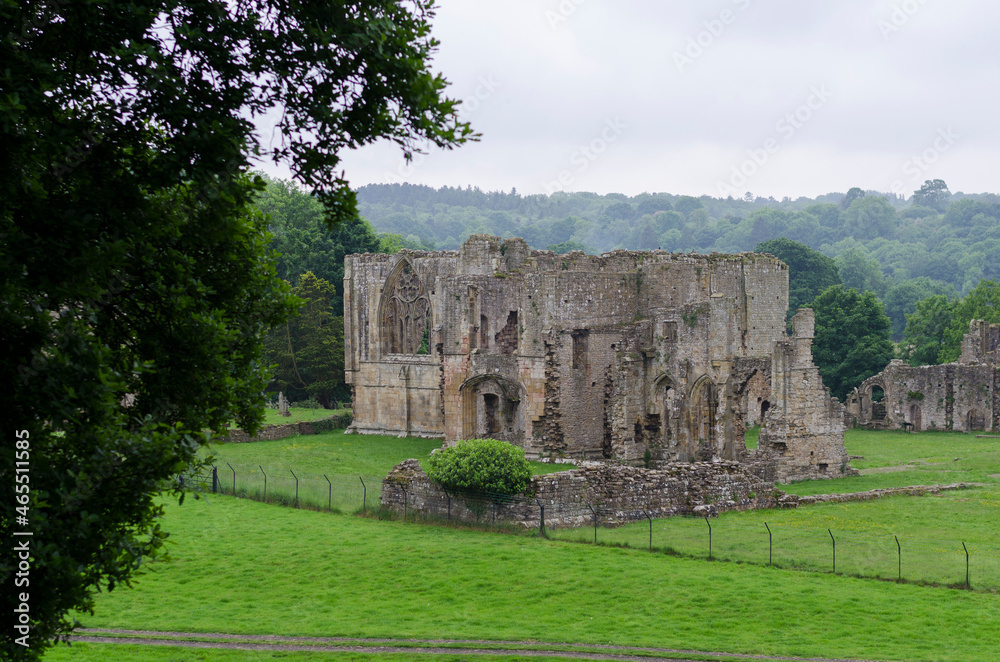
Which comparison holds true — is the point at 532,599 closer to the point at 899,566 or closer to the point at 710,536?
the point at 710,536

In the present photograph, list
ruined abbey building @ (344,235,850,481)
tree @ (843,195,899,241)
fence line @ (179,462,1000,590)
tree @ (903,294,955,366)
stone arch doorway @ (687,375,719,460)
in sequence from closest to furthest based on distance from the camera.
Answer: fence line @ (179,462,1000,590) < ruined abbey building @ (344,235,850,481) < stone arch doorway @ (687,375,719,460) < tree @ (903,294,955,366) < tree @ (843,195,899,241)

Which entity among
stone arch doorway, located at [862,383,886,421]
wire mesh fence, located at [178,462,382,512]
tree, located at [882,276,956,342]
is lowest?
wire mesh fence, located at [178,462,382,512]

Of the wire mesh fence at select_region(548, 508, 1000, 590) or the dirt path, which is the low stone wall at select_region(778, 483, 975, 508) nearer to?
the wire mesh fence at select_region(548, 508, 1000, 590)

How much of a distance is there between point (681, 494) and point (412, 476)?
729 centimetres

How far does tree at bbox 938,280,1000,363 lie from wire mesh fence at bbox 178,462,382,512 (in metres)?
46.5

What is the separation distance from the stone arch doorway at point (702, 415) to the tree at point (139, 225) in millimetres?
23687

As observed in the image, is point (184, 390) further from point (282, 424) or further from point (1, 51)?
point (282, 424)

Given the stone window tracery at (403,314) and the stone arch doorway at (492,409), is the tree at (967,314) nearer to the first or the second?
the stone window tracery at (403,314)

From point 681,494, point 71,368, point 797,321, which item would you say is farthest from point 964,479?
point 71,368

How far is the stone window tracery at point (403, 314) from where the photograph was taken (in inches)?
1925

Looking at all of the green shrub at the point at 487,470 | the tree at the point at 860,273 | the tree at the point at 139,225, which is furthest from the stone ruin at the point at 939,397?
the tree at the point at 860,273

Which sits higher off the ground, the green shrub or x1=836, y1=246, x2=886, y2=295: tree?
x1=836, y1=246, x2=886, y2=295: tree

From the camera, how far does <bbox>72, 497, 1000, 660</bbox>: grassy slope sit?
17.8 meters

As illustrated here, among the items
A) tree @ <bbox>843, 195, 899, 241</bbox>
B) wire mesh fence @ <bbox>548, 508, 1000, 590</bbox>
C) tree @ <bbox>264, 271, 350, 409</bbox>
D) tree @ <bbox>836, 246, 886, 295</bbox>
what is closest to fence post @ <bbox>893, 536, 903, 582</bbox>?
wire mesh fence @ <bbox>548, 508, 1000, 590</bbox>
